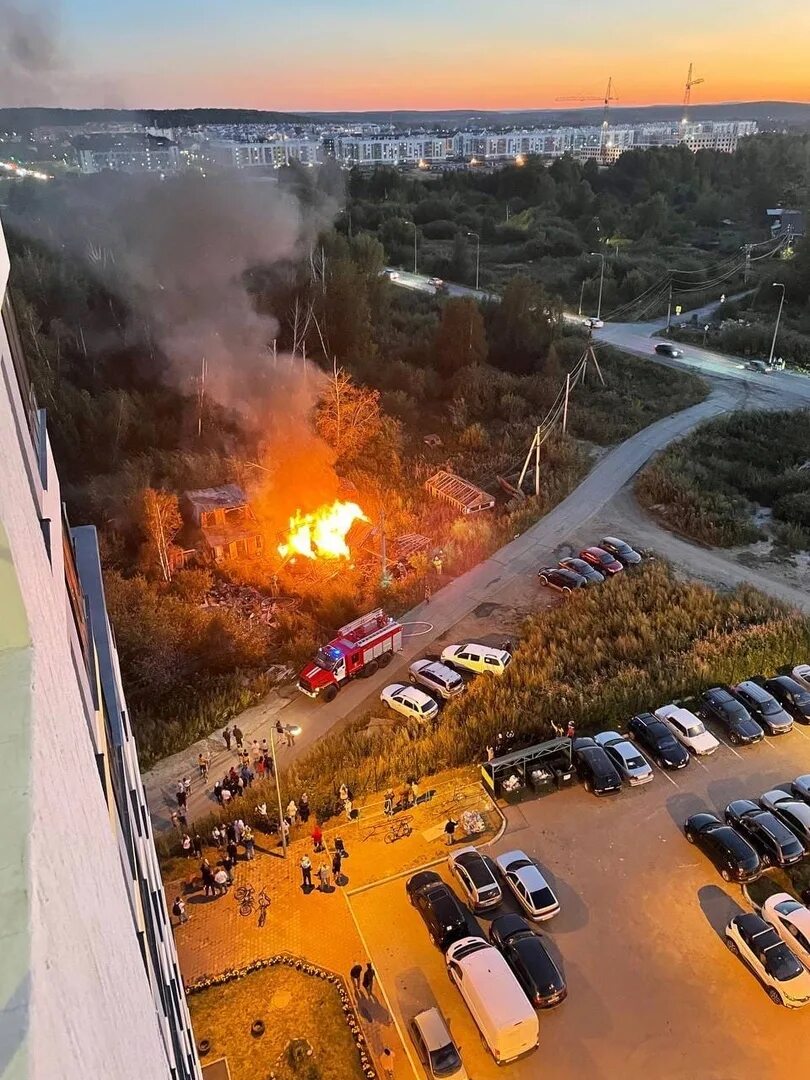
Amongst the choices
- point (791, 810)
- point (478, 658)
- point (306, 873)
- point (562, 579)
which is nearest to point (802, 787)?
point (791, 810)

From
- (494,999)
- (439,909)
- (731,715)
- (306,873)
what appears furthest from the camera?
(731,715)

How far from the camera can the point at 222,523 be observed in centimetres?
2258

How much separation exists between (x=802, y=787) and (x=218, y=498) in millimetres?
16728

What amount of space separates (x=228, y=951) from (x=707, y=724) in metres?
10.3

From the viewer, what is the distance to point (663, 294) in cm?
5528

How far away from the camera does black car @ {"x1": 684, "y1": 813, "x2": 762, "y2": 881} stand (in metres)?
12.5

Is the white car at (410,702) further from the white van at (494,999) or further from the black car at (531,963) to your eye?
the white van at (494,999)

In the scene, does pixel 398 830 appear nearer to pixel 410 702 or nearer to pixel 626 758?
pixel 410 702

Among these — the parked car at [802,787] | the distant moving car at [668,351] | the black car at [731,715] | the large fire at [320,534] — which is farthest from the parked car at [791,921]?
the distant moving car at [668,351]

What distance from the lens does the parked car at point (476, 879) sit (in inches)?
480

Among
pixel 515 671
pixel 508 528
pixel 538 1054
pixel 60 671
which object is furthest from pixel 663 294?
pixel 60 671

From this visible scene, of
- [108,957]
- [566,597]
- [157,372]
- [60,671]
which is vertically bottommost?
[566,597]

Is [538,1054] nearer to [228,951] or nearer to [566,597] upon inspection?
[228,951]

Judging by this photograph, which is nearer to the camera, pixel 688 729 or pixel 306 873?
pixel 306 873
